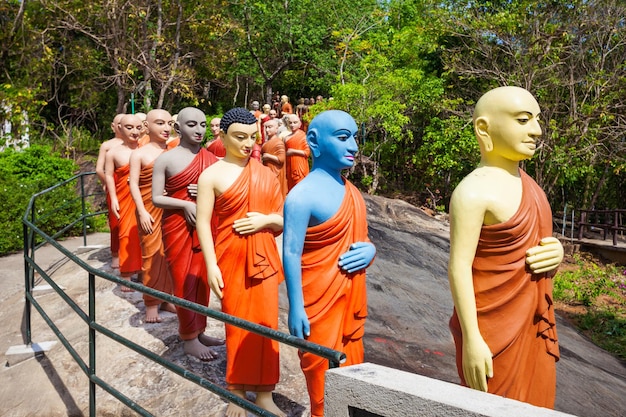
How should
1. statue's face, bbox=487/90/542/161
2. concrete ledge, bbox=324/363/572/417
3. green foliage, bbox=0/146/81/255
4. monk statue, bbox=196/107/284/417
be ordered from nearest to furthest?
concrete ledge, bbox=324/363/572/417 < statue's face, bbox=487/90/542/161 < monk statue, bbox=196/107/284/417 < green foliage, bbox=0/146/81/255

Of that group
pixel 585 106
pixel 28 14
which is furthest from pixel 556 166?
pixel 28 14

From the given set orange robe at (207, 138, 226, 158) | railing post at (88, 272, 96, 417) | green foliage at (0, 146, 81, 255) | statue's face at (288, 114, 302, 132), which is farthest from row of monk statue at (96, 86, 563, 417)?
green foliage at (0, 146, 81, 255)

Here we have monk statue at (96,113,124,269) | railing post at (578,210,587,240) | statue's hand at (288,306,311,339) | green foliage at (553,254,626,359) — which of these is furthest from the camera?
railing post at (578,210,587,240)

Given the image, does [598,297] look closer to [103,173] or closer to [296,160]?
[296,160]

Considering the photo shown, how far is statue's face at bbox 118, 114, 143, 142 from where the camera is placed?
718 cm

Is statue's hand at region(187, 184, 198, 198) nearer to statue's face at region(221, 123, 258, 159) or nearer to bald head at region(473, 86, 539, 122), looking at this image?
statue's face at region(221, 123, 258, 159)

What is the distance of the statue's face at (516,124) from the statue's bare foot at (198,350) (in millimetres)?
3185

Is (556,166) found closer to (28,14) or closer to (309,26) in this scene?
(309,26)

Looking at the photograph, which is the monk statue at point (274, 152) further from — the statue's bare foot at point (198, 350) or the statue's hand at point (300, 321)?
the statue's hand at point (300, 321)

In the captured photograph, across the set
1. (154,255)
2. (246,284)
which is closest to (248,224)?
(246,284)

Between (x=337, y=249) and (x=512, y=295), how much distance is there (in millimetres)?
976

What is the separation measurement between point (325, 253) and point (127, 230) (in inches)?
181

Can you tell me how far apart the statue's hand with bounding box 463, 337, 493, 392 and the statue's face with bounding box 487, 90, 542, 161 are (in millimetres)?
944

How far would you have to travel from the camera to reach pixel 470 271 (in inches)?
110
